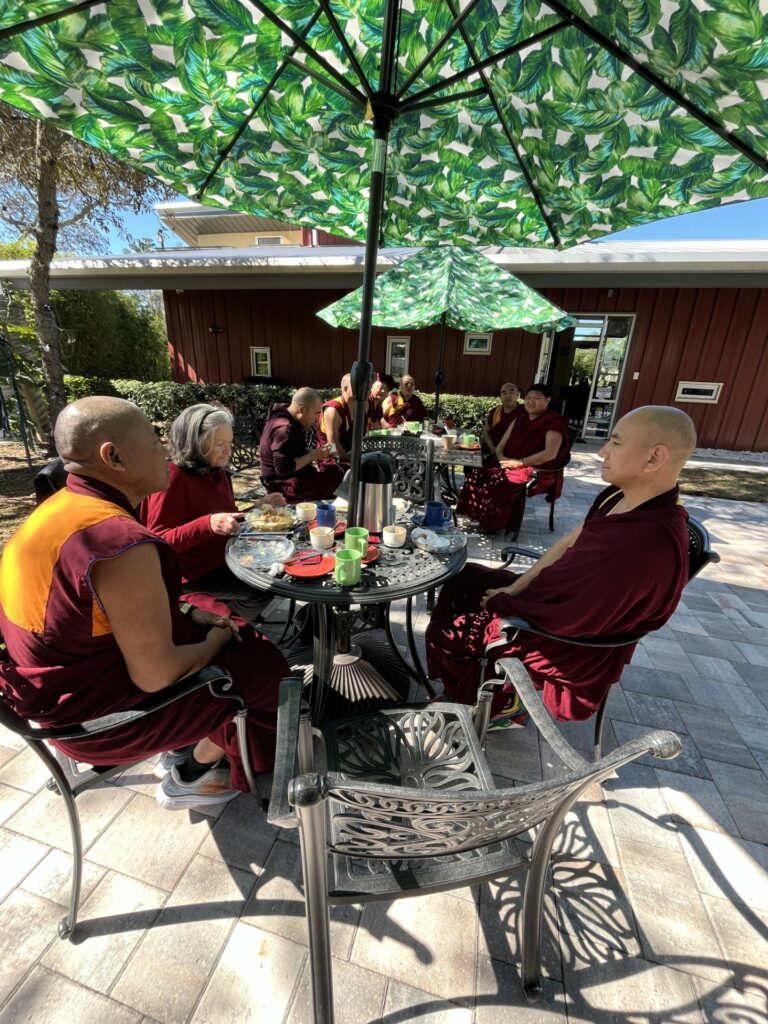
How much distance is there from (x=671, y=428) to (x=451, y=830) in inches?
57.7

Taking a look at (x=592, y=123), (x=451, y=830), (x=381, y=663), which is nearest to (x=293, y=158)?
(x=592, y=123)

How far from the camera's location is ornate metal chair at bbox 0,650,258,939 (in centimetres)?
109

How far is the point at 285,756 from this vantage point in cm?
99

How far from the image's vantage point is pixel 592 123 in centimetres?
177

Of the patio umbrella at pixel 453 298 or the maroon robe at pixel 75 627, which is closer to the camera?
the maroon robe at pixel 75 627

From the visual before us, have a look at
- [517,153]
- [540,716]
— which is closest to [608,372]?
[517,153]

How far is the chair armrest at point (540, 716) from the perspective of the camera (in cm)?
102

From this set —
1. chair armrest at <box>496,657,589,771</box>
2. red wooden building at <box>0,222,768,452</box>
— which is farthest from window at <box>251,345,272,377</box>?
chair armrest at <box>496,657,589,771</box>

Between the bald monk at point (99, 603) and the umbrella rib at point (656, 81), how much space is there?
1.75m

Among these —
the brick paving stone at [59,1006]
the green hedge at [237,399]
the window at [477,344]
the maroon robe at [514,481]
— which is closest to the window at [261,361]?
the green hedge at [237,399]

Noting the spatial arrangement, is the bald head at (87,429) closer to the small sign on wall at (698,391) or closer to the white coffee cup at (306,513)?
the white coffee cup at (306,513)

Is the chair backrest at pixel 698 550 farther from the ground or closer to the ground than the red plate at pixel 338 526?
farther from the ground

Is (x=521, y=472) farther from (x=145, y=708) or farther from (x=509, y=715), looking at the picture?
(x=145, y=708)

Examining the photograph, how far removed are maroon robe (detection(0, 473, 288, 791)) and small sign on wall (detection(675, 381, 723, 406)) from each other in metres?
10.4
